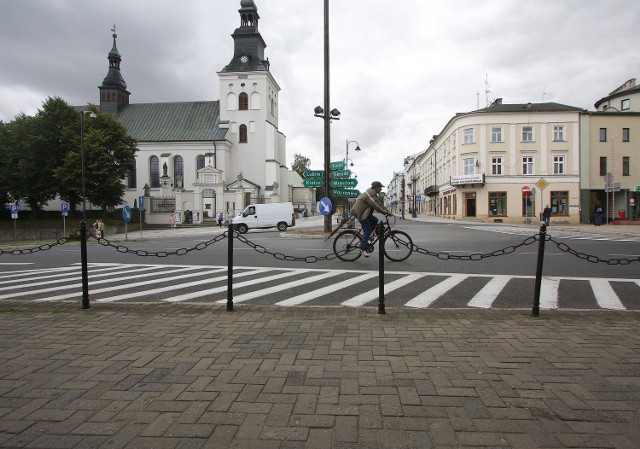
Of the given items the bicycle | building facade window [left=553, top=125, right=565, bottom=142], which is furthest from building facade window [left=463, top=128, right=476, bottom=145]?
the bicycle

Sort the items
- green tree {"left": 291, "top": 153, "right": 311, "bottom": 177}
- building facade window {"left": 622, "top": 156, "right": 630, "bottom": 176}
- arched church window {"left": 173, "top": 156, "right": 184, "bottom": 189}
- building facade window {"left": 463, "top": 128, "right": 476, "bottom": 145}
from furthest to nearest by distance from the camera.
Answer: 1. green tree {"left": 291, "top": 153, "right": 311, "bottom": 177}
2. arched church window {"left": 173, "top": 156, "right": 184, "bottom": 189}
3. building facade window {"left": 463, "top": 128, "right": 476, "bottom": 145}
4. building facade window {"left": 622, "top": 156, "right": 630, "bottom": 176}

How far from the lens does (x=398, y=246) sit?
A: 11.1 meters

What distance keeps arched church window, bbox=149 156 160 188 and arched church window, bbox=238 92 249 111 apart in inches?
593

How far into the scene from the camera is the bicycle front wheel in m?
10.8

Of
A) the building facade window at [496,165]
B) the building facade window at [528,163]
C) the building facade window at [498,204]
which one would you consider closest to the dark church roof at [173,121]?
the building facade window at [496,165]

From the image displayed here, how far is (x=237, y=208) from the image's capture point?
161 ft

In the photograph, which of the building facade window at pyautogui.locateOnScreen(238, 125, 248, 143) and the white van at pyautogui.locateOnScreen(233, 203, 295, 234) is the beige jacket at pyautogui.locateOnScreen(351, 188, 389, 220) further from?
the building facade window at pyautogui.locateOnScreen(238, 125, 248, 143)

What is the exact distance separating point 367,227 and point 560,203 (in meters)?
41.4

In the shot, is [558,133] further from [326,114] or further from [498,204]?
[326,114]

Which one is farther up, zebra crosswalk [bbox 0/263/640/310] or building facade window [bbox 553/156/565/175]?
building facade window [bbox 553/156/565/175]

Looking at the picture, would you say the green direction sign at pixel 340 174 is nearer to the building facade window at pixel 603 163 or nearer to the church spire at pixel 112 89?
the building facade window at pixel 603 163

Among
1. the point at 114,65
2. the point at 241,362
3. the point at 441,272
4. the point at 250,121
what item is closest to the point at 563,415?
the point at 241,362

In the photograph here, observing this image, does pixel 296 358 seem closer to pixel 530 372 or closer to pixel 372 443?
pixel 372 443

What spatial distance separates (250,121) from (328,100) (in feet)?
131
